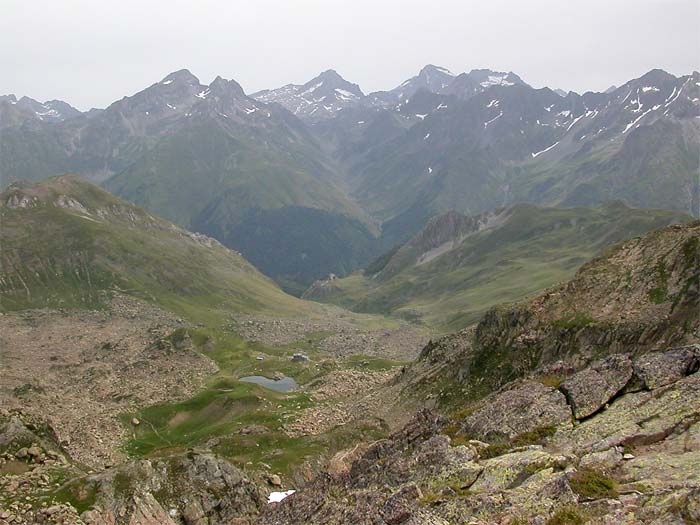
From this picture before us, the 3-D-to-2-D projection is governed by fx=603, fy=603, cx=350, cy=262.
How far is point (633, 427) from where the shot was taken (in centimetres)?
3198

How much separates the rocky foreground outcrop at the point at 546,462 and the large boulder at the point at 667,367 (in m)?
0.06

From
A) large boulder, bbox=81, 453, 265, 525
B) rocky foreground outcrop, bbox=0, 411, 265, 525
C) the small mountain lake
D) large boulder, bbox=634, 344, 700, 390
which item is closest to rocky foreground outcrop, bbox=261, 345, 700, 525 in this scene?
large boulder, bbox=634, 344, 700, 390

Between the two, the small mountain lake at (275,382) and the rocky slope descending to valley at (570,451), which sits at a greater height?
the rocky slope descending to valley at (570,451)

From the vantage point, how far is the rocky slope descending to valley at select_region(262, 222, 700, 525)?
25619mm

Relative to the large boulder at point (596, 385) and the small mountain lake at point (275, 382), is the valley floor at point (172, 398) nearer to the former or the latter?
the small mountain lake at point (275, 382)

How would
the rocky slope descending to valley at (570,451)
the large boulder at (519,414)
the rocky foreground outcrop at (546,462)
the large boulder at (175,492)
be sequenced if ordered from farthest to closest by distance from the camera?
the large boulder at (175,492) < the large boulder at (519,414) < the rocky slope descending to valley at (570,451) < the rocky foreground outcrop at (546,462)

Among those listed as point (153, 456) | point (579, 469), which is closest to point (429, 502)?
point (579, 469)

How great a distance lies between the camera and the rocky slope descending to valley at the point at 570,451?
25.6m

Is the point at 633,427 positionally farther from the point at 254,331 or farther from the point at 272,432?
the point at 254,331

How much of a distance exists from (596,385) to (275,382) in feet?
329

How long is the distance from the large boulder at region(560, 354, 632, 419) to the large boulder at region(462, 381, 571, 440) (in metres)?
0.72

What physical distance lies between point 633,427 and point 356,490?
1573 centimetres

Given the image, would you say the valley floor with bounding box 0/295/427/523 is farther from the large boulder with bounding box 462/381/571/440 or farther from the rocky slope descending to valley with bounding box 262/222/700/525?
the large boulder with bounding box 462/381/571/440

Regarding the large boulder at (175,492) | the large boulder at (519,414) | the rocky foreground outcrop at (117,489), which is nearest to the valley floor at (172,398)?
the rocky foreground outcrop at (117,489)
